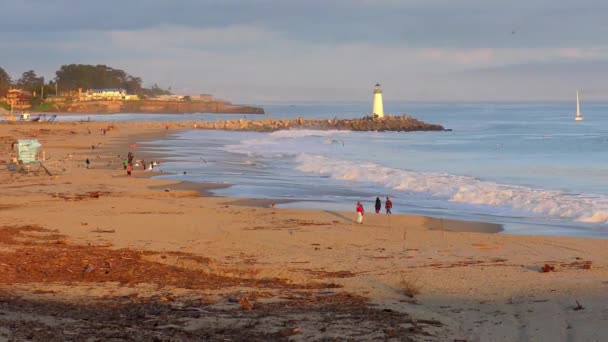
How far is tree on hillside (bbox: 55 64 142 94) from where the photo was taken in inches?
6821

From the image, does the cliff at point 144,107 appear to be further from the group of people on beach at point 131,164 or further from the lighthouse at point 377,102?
the group of people on beach at point 131,164

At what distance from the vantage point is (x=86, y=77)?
6949 inches

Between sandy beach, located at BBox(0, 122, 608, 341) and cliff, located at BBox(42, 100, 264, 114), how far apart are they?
352ft

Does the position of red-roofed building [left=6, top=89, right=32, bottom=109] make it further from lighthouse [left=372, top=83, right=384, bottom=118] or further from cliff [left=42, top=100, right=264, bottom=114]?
lighthouse [left=372, top=83, right=384, bottom=118]

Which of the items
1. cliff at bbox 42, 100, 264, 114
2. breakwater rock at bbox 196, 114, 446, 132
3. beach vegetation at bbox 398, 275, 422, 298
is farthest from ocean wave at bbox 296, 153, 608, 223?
cliff at bbox 42, 100, 264, 114

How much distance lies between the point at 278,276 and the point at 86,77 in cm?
17357

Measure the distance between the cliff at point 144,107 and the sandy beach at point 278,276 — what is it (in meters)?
107

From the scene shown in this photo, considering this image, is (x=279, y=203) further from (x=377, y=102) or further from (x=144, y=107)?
(x=144, y=107)

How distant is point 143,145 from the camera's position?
47000 millimetres

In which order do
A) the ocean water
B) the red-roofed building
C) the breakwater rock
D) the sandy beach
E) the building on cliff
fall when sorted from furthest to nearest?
1. the building on cliff
2. the red-roofed building
3. the breakwater rock
4. the ocean water
5. the sandy beach

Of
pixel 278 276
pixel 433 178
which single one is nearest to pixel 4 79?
pixel 433 178

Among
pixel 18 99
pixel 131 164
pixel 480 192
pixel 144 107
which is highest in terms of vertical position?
pixel 18 99

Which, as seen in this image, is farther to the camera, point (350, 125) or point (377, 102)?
point (377, 102)

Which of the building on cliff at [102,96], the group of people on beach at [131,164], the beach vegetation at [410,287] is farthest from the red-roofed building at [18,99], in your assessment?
the beach vegetation at [410,287]
